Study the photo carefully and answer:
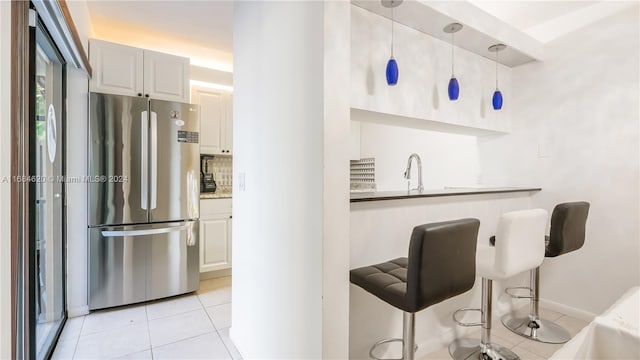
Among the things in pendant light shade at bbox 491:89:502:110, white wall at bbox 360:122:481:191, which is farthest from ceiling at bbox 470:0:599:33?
white wall at bbox 360:122:481:191

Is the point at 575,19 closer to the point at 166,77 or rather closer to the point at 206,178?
the point at 166,77

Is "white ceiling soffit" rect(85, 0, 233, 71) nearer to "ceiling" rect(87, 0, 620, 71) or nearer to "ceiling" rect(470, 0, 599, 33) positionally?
"ceiling" rect(87, 0, 620, 71)

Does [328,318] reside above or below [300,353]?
above

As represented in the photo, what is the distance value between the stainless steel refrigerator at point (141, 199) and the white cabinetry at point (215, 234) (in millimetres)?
303

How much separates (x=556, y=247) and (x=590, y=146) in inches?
41.3

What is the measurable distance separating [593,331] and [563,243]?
139cm

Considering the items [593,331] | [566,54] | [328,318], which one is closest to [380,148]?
[566,54]

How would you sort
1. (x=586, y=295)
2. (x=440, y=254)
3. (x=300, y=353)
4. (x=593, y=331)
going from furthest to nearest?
(x=586, y=295)
(x=300, y=353)
(x=440, y=254)
(x=593, y=331)

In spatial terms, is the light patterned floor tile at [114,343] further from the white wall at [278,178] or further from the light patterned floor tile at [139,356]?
the white wall at [278,178]

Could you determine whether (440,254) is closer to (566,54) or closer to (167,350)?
(167,350)

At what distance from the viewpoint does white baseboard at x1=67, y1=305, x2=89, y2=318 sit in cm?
252

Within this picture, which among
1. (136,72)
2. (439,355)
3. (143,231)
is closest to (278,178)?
(439,355)

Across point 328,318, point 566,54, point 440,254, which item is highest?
point 566,54

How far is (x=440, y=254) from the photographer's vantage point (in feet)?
4.12
